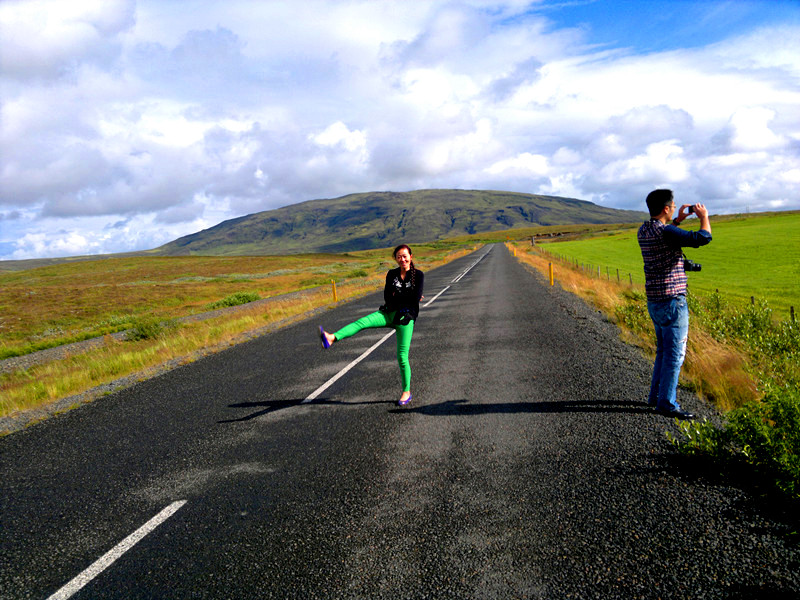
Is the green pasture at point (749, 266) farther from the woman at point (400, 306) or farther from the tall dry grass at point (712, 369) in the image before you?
the woman at point (400, 306)

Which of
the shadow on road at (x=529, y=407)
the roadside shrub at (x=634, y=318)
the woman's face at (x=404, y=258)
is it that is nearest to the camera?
the shadow on road at (x=529, y=407)

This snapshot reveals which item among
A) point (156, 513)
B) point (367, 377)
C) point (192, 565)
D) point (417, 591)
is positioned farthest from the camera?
point (367, 377)

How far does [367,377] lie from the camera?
786 cm

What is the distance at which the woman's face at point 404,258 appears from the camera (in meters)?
5.92

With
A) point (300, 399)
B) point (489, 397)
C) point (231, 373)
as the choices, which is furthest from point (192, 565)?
point (231, 373)

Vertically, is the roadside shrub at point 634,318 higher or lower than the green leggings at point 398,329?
lower

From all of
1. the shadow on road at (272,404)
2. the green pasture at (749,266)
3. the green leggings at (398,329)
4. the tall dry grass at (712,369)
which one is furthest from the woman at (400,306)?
the green pasture at (749,266)

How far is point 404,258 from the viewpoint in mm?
5910

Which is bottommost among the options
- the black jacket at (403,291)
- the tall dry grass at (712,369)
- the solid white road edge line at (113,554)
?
Result: the tall dry grass at (712,369)

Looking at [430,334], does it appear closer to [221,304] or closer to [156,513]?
[156,513]

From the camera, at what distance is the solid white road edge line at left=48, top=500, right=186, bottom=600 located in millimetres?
2918

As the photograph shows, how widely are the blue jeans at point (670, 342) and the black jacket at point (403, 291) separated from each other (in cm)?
277

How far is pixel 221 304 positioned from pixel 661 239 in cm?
2807

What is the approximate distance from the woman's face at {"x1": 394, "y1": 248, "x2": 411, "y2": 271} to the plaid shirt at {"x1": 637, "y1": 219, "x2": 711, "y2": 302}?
270cm
